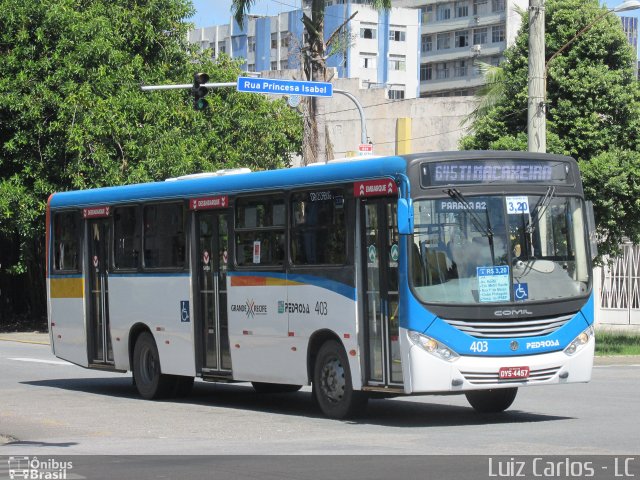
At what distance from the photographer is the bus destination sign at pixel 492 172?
48.8 feet

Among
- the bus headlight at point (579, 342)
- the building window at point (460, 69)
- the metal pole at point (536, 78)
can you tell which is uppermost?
the building window at point (460, 69)

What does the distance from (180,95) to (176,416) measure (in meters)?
28.9

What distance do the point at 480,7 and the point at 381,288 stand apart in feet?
283

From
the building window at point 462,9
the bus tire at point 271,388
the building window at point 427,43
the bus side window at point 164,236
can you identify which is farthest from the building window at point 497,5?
the bus side window at point 164,236

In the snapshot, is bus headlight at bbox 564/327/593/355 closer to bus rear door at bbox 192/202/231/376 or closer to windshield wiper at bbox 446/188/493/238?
windshield wiper at bbox 446/188/493/238

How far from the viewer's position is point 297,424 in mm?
15570

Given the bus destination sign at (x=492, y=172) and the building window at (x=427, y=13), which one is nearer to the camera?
the bus destination sign at (x=492, y=172)

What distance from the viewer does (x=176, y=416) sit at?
17047 mm

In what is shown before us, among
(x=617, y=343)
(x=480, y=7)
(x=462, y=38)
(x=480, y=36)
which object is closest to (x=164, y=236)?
(x=617, y=343)

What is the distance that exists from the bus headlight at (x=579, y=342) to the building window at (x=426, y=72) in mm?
89880

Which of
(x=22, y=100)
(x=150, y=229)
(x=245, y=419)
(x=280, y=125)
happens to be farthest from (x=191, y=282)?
(x=280, y=125)

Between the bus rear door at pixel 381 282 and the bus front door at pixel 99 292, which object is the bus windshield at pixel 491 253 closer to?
the bus rear door at pixel 381 282
